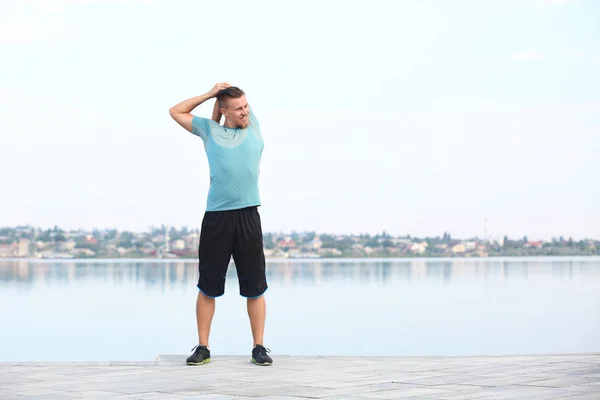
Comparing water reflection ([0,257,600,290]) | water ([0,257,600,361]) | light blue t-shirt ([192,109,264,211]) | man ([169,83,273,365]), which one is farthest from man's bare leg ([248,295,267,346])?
water reflection ([0,257,600,290])

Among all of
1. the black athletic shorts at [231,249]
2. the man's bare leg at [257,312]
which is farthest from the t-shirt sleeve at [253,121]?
the man's bare leg at [257,312]

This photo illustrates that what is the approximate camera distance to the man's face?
18.1 feet

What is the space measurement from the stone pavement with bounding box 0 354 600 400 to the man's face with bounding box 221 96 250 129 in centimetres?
140

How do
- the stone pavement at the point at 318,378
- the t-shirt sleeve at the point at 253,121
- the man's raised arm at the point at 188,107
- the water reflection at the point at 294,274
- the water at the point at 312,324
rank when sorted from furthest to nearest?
1. the water reflection at the point at 294,274
2. the water at the point at 312,324
3. the t-shirt sleeve at the point at 253,121
4. the man's raised arm at the point at 188,107
5. the stone pavement at the point at 318,378

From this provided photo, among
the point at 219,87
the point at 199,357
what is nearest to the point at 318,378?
the point at 199,357

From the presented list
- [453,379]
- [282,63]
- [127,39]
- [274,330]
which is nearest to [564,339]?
[274,330]

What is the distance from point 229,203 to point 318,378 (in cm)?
132

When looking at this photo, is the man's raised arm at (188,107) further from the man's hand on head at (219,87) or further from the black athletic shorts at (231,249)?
the black athletic shorts at (231,249)

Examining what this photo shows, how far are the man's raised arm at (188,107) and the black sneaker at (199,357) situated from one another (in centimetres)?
131

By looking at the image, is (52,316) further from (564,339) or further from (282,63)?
(282,63)

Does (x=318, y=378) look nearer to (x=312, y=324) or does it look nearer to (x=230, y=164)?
(x=230, y=164)

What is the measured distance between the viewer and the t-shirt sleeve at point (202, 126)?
18.3 ft

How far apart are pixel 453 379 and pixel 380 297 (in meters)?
23.4

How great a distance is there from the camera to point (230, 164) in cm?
546
